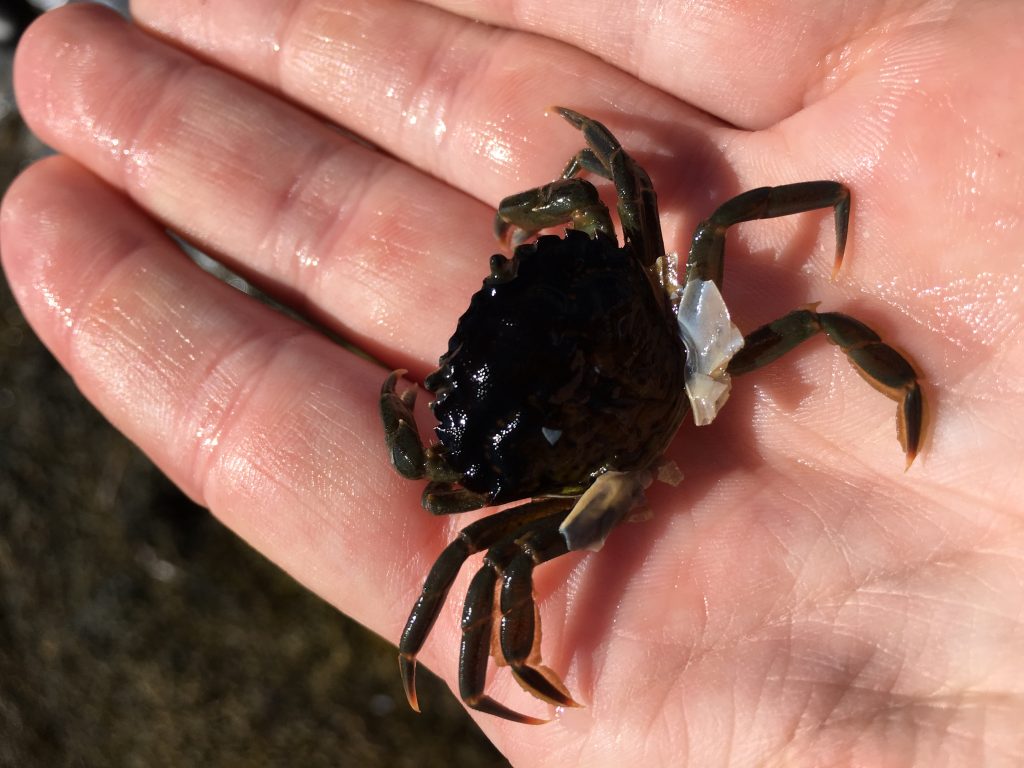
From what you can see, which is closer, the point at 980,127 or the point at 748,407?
the point at 980,127

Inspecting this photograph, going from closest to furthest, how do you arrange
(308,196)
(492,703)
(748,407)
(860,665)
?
(860,665) → (492,703) → (748,407) → (308,196)

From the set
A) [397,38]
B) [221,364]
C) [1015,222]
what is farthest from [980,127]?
[221,364]

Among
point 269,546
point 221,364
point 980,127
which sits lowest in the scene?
point 269,546

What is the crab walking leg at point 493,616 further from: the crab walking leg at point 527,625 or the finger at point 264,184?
the finger at point 264,184

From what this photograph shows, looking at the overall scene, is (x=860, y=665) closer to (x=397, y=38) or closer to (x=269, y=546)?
(x=269, y=546)

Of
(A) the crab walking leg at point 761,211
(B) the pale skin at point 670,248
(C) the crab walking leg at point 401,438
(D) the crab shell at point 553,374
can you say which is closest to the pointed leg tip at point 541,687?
(B) the pale skin at point 670,248

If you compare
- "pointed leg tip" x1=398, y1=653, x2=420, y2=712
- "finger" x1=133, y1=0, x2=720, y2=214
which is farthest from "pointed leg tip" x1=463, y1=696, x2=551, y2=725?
"finger" x1=133, y1=0, x2=720, y2=214

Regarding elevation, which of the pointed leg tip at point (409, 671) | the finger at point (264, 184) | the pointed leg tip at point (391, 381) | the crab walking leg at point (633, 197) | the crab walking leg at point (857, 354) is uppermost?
the crab walking leg at point (633, 197)

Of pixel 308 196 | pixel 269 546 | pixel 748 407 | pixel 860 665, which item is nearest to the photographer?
pixel 860 665

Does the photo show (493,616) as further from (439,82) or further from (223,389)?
(439,82)
